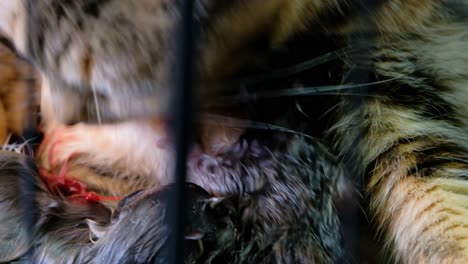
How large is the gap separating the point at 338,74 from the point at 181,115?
0.34 metres

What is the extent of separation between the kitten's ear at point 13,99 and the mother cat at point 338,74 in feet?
0.65

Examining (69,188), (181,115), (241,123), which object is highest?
(181,115)

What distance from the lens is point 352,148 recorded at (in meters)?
0.63

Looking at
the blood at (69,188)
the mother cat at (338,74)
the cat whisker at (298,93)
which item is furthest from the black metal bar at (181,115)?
the blood at (69,188)

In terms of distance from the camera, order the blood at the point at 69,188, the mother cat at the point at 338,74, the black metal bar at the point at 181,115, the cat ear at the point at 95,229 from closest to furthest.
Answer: the black metal bar at the point at 181,115 < the mother cat at the point at 338,74 < the cat ear at the point at 95,229 < the blood at the point at 69,188

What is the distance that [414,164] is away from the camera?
2.20 feet

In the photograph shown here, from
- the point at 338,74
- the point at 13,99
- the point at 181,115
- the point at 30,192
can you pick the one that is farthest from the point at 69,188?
the point at 181,115

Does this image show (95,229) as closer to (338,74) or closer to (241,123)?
(241,123)

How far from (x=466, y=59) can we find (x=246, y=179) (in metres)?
0.29

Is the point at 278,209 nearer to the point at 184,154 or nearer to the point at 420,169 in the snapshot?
the point at 420,169

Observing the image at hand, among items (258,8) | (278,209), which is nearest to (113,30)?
(258,8)

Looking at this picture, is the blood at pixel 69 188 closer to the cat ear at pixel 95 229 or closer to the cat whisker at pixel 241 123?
the cat ear at pixel 95 229

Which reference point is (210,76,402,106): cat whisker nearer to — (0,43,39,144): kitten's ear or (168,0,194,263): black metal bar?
(168,0,194,263): black metal bar

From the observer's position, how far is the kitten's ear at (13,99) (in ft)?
3.01
